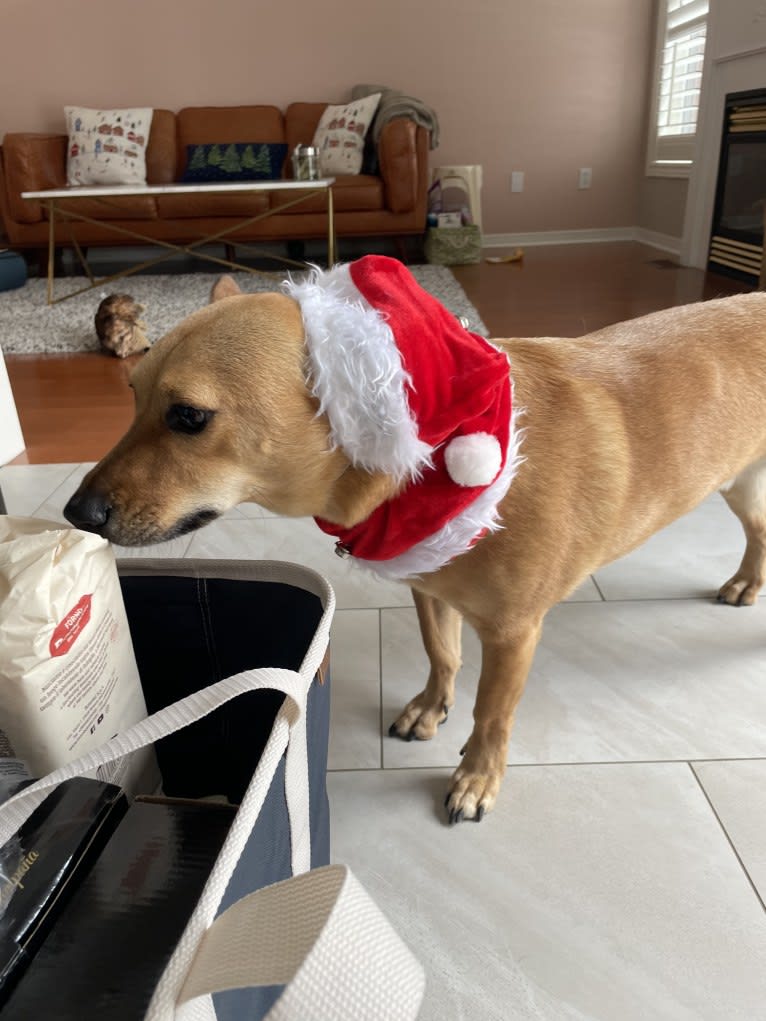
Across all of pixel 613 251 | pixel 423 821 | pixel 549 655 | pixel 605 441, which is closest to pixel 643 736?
pixel 549 655

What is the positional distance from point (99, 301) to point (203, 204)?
3.28ft

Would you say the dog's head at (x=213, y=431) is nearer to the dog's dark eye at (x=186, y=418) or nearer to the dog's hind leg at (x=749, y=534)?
the dog's dark eye at (x=186, y=418)

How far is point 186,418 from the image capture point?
0.74 m

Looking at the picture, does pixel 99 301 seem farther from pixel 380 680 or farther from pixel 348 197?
pixel 380 680

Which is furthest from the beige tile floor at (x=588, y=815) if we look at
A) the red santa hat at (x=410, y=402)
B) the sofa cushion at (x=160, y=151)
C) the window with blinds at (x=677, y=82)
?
the sofa cushion at (x=160, y=151)

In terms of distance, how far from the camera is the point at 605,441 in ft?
3.09

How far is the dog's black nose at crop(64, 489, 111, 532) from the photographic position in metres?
0.77

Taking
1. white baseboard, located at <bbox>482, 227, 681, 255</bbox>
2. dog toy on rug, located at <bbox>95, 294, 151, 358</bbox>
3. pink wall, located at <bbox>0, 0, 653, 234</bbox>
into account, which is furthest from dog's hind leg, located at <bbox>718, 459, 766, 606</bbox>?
pink wall, located at <bbox>0, 0, 653, 234</bbox>

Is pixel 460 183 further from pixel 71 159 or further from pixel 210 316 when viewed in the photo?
pixel 210 316

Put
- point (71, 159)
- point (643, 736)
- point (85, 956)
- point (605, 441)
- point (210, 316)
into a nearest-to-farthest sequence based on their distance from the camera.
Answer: point (85, 956) → point (210, 316) → point (605, 441) → point (643, 736) → point (71, 159)

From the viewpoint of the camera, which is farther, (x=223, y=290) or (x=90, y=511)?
(x=223, y=290)

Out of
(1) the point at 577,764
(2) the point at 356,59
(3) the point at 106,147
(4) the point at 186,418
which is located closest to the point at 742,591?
(1) the point at 577,764

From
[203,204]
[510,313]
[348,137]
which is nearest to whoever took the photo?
[510,313]

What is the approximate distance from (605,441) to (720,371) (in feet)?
0.74
